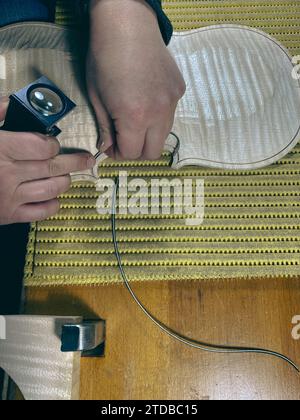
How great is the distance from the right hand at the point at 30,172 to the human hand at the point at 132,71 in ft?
Answer: 0.31

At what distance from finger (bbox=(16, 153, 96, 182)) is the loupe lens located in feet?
0.25

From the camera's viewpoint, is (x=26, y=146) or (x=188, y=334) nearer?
(x=26, y=146)

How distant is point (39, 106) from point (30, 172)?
96 mm

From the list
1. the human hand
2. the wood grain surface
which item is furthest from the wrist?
the wood grain surface

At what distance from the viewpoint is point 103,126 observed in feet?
2.17

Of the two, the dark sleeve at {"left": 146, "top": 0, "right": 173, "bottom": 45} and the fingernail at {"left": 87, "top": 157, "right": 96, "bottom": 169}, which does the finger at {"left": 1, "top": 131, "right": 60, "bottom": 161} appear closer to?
the fingernail at {"left": 87, "top": 157, "right": 96, "bottom": 169}

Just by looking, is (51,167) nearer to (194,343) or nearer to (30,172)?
(30,172)

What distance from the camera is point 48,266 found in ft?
2.26

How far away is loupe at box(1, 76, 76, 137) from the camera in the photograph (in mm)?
533

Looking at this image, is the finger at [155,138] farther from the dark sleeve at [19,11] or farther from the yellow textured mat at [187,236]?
the dark sleeve at [19,11]

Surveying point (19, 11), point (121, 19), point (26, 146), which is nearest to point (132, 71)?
point (121, 19)
